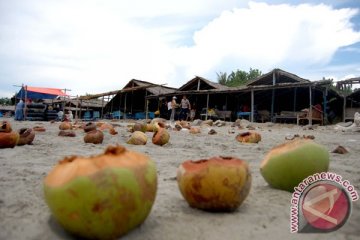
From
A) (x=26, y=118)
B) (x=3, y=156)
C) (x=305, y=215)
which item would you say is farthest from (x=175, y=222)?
(x=26, y=118)

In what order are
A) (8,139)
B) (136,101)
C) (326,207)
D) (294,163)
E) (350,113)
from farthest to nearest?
1. (136,101)
2. (350,113)
3. (8,139)
4. (294,163)
5. (326,207)

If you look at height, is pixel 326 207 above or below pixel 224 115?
below

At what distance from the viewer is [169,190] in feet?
8.49

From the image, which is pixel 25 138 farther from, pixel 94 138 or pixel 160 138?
pixel 160 138

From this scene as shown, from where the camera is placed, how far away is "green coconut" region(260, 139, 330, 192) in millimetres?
2465

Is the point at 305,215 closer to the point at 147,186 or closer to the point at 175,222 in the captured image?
the point at 175,222

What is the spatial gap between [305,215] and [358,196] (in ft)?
2.40

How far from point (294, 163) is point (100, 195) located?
1.54m

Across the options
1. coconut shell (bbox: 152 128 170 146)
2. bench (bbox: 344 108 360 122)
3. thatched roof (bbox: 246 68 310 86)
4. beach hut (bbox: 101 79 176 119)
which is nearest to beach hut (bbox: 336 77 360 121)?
bench (bbox: 344 108 360 122)

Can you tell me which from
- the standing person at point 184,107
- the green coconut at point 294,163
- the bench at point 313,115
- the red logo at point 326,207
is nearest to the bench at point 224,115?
the standing person at point 184,107

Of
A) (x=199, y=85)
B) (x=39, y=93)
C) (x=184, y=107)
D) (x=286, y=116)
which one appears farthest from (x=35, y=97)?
(x=286, y=116)

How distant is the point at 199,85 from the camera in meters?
22.1

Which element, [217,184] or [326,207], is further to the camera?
[326,207]

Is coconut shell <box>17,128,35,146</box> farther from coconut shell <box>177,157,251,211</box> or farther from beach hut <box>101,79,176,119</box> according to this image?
beach hut <box>101,79,176,119</box>
